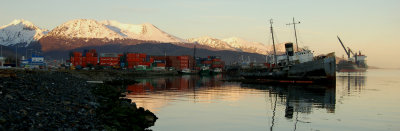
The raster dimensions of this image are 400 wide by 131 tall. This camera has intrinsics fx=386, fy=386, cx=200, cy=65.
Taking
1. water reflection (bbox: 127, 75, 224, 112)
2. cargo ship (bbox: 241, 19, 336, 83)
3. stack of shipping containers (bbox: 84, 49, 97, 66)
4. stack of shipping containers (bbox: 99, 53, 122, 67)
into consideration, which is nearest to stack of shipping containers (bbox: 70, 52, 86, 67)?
stack of shipping containers (bbox: 84, 49, 97, 66)

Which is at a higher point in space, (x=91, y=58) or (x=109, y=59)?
(x=91, y=58)

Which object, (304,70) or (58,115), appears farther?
(304,70)

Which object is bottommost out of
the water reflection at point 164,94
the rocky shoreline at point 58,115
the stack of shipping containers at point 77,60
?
the water reflection at point 164,94

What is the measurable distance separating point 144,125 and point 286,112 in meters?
14.6

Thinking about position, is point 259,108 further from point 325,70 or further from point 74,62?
point 74,62

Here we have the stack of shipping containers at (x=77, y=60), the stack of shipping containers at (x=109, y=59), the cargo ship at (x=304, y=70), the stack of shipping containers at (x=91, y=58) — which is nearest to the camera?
the cargo ship at (x=304, y=70)

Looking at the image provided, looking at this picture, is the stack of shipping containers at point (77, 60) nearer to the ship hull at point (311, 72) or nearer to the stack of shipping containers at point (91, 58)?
the stack of shipping containers at point (91, 58)

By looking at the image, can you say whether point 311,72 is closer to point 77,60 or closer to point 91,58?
point 91,58

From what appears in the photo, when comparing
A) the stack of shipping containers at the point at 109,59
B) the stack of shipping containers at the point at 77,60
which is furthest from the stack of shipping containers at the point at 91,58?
the stack of shipping containers at the point at 109,59

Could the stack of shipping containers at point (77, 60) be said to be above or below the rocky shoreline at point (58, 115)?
above

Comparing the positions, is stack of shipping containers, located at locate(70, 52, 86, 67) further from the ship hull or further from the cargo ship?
the ship hull

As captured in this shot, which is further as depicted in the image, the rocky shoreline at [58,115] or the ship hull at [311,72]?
the ship hull at [311,72]

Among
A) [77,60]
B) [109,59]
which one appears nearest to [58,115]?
[109,59]

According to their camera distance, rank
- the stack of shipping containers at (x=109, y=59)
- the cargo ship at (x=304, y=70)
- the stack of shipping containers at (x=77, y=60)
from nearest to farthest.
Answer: the cargo ship at (x=304, y=70), the stack of shipping containers at (x=77, y=60), the stack of shipping containers at (x=109, y=59)
